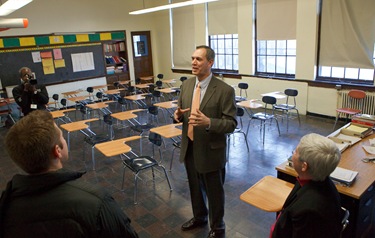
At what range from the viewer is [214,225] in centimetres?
279

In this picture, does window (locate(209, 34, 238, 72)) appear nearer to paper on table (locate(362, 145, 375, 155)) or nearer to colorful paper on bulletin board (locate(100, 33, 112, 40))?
colorful paper on bulletin board (locate(100, 33, 112, 40))

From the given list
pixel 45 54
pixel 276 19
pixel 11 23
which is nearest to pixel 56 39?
pixel 45 54

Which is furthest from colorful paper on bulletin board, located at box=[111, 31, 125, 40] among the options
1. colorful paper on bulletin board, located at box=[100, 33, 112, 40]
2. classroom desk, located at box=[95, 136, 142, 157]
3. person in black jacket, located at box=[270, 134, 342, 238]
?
person in black jacket, located at box=[270, 134, 342, 238]

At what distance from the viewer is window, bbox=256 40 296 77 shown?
25.1 feet

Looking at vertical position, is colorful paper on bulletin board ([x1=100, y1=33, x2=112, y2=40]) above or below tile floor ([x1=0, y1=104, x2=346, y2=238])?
above

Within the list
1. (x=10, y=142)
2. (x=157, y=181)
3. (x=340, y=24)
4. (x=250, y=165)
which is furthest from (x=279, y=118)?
(x=10, y=142)

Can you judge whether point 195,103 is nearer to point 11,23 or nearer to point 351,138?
point 351,138

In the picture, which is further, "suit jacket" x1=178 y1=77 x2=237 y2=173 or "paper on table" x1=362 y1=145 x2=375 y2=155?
"paper on table" x1=362 y1=145 x2=375 y2=155

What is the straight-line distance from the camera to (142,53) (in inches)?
454

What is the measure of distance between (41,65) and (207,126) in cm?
816

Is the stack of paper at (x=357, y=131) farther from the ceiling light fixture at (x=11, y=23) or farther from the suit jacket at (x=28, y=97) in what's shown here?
the ceiling light fixture at (x=11, y=23)

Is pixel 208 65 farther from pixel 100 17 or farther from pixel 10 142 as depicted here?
pixel 100 17

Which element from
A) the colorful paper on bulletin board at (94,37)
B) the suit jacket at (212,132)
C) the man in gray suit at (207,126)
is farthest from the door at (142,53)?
the suit jacket at (212,132)

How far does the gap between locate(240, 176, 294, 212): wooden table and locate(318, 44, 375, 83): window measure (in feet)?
17.0
